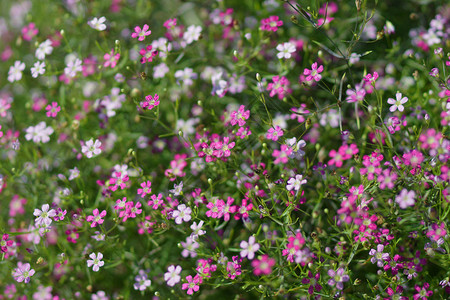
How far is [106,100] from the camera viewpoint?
2568mm

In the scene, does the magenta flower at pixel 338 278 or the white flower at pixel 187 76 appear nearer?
the magenta flower at pixel 338 278

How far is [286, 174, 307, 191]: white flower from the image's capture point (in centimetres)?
192

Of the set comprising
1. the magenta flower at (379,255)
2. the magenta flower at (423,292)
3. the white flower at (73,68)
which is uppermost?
the white flower at (73,68)

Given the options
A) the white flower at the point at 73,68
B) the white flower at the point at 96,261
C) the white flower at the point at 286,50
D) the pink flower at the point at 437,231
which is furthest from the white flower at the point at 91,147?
the pink flower at the point at 437,231

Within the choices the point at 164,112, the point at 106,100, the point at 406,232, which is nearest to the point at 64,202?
the point at 106,100

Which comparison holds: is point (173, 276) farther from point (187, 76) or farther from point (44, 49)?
point (44, 49)

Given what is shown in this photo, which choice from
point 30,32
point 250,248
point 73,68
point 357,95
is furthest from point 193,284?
point 30,32

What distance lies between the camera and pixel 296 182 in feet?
6.38

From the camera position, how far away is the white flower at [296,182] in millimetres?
1918

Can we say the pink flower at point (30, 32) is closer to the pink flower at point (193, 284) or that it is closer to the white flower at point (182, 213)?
the white flower at point (182, 213)

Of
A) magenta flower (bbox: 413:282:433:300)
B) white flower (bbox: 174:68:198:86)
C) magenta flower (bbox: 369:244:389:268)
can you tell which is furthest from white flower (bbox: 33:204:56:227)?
magenta flower (bbox: 413:282:433:300)

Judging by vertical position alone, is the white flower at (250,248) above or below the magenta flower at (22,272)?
above

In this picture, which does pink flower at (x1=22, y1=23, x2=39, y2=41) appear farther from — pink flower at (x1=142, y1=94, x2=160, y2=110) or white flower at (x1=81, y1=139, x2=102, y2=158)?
pink flower at (x1=142, y1=94, x2=160, y2=110)

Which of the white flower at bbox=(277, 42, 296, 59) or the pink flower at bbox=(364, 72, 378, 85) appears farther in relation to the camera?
the white flower at bbox=(277, 42, 296, 59)
